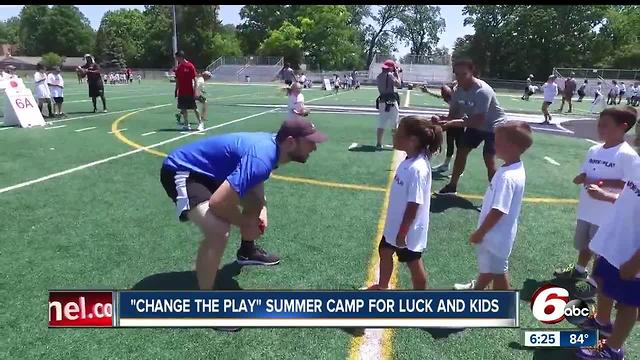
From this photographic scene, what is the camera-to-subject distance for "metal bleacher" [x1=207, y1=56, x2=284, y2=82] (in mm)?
63906

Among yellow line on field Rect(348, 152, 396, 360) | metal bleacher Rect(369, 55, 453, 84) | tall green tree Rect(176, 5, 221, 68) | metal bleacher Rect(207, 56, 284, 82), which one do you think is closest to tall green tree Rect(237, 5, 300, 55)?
tall green tree Rect(176, 5, 221, 68)

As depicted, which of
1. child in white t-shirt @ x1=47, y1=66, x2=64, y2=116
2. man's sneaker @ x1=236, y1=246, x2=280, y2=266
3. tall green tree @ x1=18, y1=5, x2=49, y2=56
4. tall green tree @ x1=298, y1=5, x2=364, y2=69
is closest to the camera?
man's sneaker @ x1=236, y1=246, x2=280, y2=266

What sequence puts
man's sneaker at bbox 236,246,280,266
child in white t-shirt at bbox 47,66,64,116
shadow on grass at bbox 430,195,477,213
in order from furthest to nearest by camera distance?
child in white t-shirt at bbox 47,66,64,116, shadow on grass at bbox 430,195,477,213, man's sneaker at bbox 236,246,280,266

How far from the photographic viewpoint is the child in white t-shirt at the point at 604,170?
348 cm

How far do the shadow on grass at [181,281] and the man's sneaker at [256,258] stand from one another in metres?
0.19

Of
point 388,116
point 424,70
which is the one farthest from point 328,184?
point 424,70

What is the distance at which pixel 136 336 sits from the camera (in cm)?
324

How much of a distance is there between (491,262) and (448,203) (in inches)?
132

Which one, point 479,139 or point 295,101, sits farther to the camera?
point 295,101

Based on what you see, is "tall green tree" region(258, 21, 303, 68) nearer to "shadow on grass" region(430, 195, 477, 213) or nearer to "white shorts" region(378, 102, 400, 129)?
"white shorts" region(378, 102, 400, 129)

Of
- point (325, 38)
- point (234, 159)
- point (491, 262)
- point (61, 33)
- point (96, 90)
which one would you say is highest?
point (61, 33)

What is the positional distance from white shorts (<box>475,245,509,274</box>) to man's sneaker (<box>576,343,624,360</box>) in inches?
27.5

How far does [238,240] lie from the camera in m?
5.11

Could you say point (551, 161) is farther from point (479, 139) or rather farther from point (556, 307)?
point (556, 307)
